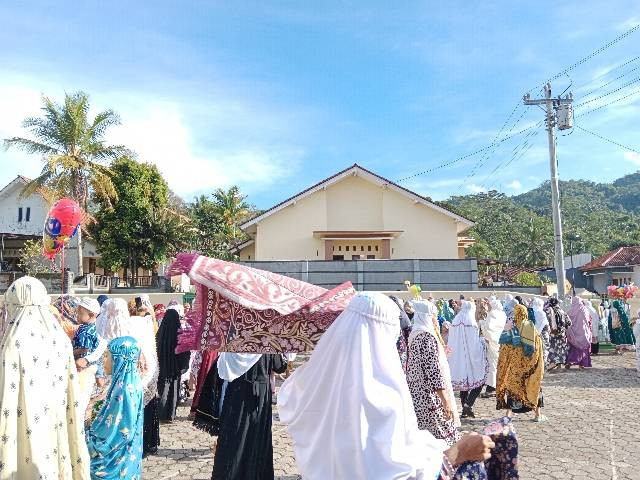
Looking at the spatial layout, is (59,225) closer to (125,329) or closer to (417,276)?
(125,329)

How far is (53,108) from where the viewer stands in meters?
26.0

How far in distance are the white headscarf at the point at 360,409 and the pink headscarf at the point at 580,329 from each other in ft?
36.5

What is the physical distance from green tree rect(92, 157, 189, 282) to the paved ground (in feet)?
73.4

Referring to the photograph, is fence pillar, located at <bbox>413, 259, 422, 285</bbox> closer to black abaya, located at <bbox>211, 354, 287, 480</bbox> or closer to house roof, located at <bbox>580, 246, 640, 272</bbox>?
black abaya, located at <bbox>211, 354, 287, 480</bbox>

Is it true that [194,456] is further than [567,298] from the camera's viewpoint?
No

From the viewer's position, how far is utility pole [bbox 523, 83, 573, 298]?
1684cm

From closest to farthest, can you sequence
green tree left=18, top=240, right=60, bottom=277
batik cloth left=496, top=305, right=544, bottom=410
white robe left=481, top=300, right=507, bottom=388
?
batik cloth left=496, top=305, right=544, bottom=410
white robe left=481, top=300, right=507, bottom=388
green tree left=18, top=240, right=60, bottom=277

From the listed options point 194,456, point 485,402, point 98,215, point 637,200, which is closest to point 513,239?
point 98,215

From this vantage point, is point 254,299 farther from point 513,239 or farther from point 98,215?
point 513,239

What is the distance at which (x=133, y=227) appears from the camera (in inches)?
1142

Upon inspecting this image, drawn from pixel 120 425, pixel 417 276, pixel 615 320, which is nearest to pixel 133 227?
pixel 417 276

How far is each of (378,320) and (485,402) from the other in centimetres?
713

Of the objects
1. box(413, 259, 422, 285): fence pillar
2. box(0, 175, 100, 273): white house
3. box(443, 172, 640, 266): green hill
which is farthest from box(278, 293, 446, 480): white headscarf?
box(0, 175, 100, 273): white house

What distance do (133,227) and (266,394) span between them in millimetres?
26247
